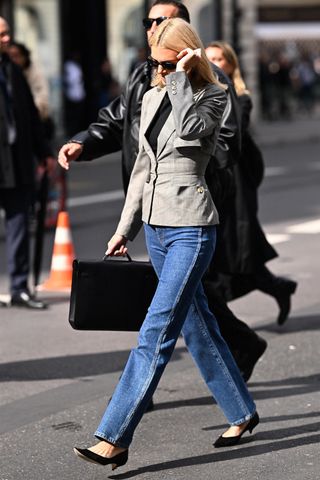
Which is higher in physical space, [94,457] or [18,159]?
[94,457]

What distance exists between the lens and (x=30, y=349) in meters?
7.49

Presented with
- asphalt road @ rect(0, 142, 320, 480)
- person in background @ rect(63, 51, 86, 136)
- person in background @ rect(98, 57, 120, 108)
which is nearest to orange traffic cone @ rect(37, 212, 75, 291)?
asphalt road @ rect(0, 142, 320, 480)

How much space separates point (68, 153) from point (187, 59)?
3.42 ft

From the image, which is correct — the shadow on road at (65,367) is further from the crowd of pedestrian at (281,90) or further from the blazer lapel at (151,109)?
the crowd of pedestrian at (281,90)

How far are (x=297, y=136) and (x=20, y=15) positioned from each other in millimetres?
7112

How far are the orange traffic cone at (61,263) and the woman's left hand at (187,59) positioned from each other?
16.0ft

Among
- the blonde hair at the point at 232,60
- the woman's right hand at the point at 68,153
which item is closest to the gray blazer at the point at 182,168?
the woman's right hand at the point at 68,153

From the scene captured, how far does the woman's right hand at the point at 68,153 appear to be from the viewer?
565 cm

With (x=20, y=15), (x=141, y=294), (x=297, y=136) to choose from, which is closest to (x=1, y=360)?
(x=141, y=294)

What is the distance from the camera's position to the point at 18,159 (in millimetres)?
8672

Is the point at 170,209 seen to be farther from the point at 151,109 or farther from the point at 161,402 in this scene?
the point at 161,402

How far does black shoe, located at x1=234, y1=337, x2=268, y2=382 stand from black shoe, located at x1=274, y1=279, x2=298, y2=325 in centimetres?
157

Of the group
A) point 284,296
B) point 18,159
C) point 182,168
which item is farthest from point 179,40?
point 18,159

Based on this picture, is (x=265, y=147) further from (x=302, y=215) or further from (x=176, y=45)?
(x=176, y=45)
